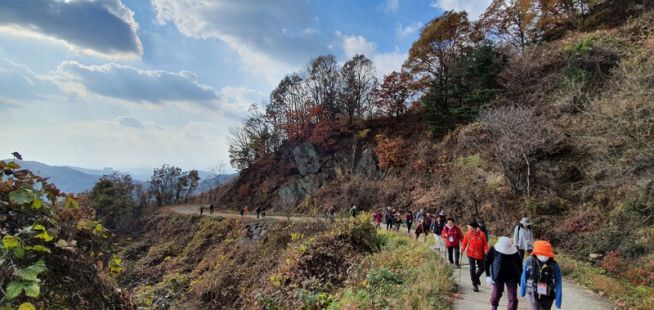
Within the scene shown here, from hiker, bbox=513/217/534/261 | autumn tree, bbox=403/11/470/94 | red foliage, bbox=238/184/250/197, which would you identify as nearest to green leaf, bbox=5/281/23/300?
hiker, bbox=513/217/534/261

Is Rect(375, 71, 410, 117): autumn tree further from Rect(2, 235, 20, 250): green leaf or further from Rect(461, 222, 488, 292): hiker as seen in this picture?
Rect(2, 235, 20, 250): green leaf

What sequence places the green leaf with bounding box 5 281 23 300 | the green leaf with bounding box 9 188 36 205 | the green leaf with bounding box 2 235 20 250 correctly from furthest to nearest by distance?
1. the green leaf with bounding box 9 188 36 205
2. the green leaf with bounding box 2 235 20 250
3. the green leaf with bounding box 5 281 23 300

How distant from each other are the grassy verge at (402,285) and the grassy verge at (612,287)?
13.2ft

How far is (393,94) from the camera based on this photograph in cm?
3891

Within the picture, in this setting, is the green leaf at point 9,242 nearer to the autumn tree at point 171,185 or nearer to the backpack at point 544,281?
the backpack at point 544,281

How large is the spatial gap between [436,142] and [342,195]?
10175mm

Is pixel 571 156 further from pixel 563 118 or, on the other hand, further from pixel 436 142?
pixel 436 142

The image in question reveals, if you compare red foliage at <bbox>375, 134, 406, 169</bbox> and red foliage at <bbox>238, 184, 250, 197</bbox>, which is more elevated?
red foliage at <bbox>375, 134, 406, 169</bbox>

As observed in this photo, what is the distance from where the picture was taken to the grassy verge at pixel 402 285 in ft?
23.0

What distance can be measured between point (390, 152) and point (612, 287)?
945 inches

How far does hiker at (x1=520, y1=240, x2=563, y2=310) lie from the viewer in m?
5.35

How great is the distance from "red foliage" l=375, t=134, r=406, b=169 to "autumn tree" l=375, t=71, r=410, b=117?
621 centimetres

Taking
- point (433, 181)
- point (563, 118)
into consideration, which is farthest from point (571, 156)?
point (433, 181)

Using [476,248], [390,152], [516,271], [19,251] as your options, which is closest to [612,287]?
[476,248]
